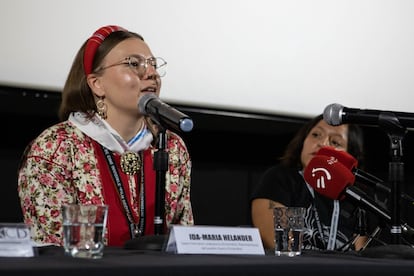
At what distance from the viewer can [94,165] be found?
2.36m

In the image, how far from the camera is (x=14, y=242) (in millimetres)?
1344

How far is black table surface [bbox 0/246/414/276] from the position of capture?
115 centimetres

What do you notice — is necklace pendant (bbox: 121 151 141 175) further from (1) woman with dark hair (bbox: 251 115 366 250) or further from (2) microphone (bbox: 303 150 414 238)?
(1) woman with dark hair (bbox: 251 115 366 250)

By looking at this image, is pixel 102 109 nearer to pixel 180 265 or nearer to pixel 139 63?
pixel 139 63

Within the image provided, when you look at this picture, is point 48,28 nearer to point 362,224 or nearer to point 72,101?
point 72,101

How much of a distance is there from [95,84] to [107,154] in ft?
0.79

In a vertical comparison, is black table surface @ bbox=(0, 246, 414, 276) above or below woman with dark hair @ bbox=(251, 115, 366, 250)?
above

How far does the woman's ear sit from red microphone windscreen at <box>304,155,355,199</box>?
26.5 inches

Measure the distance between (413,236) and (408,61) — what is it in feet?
5.98

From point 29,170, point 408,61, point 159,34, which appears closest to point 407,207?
point 408,61

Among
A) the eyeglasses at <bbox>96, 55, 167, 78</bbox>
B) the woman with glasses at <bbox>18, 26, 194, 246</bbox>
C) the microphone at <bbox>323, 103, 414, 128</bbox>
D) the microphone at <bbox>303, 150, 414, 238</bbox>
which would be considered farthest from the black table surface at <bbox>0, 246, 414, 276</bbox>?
the eyeglasses at <bbox>96, 55, 167, 78</bbox>

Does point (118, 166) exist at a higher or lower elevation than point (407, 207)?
higher

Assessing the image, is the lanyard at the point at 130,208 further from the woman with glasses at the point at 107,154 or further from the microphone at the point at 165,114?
the microphone at the point at 165,114

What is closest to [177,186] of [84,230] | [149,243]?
[149,243]
